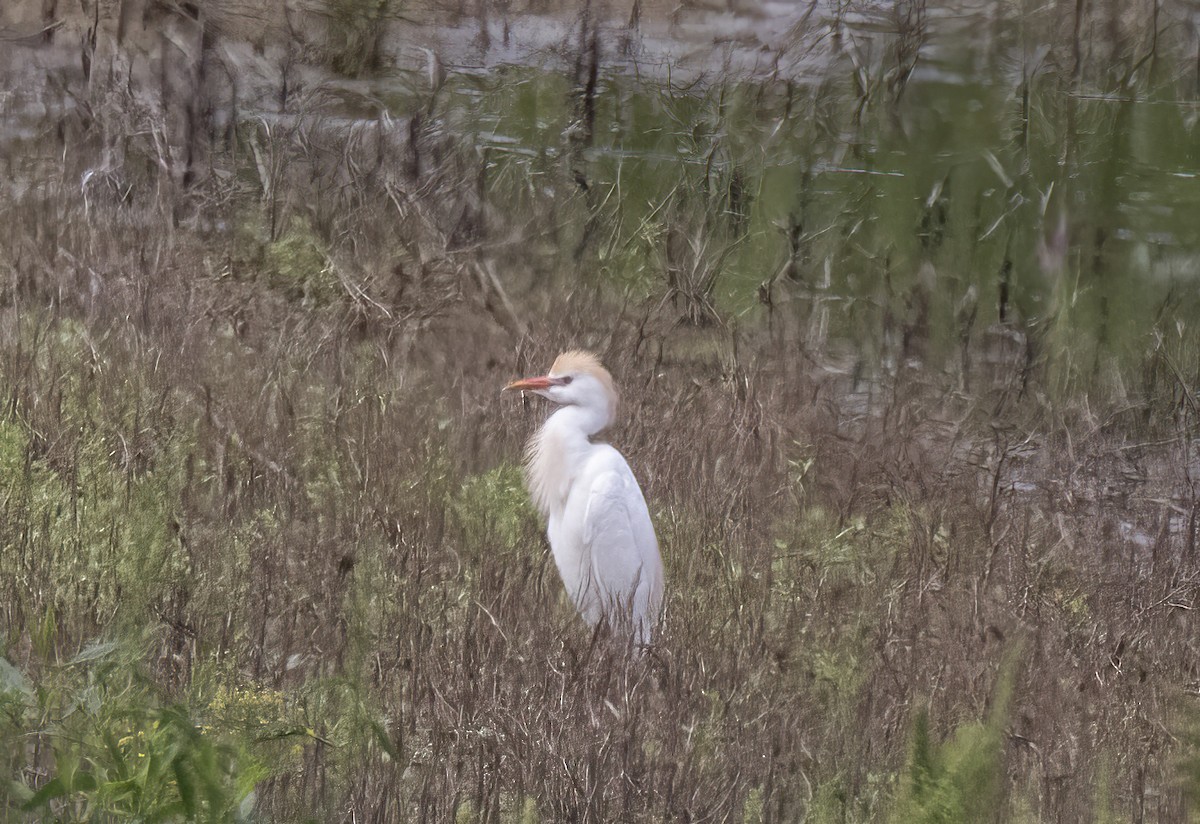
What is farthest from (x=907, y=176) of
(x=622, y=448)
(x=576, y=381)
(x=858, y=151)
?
(x=576, y=381)

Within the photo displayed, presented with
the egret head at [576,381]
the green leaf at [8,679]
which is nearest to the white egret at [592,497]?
the egret head at [576,381]

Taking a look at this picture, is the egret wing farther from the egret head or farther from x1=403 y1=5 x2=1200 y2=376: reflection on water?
x1=403 y1=5 x2=1200 y2=376: reflection on water

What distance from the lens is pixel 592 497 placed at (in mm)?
2643

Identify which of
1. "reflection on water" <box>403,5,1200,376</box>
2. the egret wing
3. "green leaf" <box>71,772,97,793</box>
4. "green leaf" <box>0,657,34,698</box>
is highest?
"reflection on water" <box>403,5,1200,376</box>

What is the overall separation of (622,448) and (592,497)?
37 centimetres

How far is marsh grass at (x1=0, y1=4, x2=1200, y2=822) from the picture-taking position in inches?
70.9

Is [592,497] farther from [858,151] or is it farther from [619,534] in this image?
[858,151]

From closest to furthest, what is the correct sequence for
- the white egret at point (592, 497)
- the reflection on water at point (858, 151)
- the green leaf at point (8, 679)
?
the green leaf at point (8, 679) → the white egret at point (592, 497) → the reflection on water at point (858, 151)

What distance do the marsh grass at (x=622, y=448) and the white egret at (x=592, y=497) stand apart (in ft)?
0.29

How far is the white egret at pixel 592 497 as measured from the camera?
103 inches

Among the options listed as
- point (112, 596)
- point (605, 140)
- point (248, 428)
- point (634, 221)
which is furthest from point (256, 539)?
point (605, 140)

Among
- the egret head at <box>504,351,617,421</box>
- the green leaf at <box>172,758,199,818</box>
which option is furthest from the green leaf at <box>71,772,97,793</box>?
the egret head at <box>504,351,617,421</box>

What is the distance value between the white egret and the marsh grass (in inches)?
3.5

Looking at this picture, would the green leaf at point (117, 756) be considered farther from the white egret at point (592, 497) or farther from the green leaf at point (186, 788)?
the white egret at point (592, 497)
